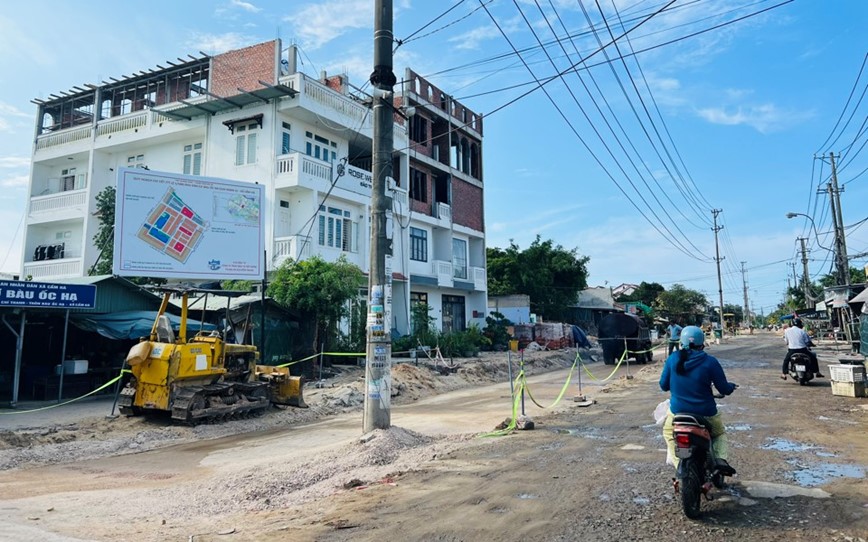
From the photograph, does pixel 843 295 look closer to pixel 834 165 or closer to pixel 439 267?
pixel 834 165

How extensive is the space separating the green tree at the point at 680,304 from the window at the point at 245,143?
60.1 m

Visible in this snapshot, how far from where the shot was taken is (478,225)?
123 feet

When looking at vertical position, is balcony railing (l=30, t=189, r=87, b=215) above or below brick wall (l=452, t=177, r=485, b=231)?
below

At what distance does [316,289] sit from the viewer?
64.4 ft

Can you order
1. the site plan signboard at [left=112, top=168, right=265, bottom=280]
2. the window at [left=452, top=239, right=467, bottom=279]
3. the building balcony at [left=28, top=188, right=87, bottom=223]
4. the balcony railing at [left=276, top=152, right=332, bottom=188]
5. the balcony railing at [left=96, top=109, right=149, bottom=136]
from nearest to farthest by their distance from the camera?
the site plan signboard at [left=112, top=168, right=265, bottom=280], the balcony railing at [left=276, top=152, right=332, bottom=188], the balcony railing at [left=96, top=109, right=149, bottom=136], the building balcony at [left=28, top=188, right=87, bottom=223], the window at [left=452, top=239, right=467, bottom=279]

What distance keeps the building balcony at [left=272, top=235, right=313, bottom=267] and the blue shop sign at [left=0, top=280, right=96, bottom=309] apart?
8.25 metres

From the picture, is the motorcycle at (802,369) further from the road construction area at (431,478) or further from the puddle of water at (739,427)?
the puddle of water at (739,427)

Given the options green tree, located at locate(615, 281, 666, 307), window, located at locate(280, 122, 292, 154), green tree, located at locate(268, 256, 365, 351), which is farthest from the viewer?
green tree, located at locate(615, 281, 666, 307)

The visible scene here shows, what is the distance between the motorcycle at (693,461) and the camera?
4.87 meters

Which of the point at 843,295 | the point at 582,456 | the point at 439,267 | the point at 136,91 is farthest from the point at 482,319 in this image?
the point at 582,456

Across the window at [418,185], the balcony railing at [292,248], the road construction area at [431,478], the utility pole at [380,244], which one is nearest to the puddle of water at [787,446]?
the road construction area at [431,478]

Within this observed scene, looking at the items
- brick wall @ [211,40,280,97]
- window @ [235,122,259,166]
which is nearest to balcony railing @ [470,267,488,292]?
window @ [235,122,259,166]

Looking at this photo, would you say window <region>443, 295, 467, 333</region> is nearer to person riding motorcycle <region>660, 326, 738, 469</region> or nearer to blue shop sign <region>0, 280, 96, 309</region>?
blue shop sign <region>0, 280, 96, 309</region>

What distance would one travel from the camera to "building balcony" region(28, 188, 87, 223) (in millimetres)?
27234
